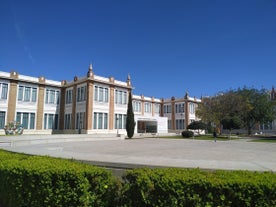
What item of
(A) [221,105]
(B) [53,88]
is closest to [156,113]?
(A) [221,105]

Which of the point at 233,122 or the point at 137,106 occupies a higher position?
the point at 137,106

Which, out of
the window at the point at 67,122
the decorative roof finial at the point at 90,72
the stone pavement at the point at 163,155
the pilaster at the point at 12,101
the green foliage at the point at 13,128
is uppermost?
the decorative roof finial at the point at 90,72

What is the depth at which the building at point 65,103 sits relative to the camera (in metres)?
28.2

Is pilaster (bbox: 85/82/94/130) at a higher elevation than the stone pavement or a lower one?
higher

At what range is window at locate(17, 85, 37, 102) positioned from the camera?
29078 millimetres

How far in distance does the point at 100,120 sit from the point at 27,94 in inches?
437

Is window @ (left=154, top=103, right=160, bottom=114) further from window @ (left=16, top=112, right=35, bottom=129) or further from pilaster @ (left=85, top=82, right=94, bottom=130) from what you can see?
window @ (left=16, top=112, right=35, bottom=129)

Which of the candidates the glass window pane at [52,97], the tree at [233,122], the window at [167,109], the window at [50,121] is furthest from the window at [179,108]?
the glass window pane at [52,97]

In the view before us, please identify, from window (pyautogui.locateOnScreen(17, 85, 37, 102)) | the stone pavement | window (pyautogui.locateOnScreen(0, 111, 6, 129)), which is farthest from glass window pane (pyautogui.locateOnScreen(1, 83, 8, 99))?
the stone pavement

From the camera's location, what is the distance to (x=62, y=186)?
12.1 ft

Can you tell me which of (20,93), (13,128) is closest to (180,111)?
(20,93)

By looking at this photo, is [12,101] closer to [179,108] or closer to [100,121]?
[100,121]

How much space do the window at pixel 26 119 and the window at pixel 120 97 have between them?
12470mm

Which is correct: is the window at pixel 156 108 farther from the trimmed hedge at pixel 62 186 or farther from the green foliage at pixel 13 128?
the trimmed hedge at pixel 62 186
